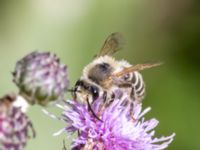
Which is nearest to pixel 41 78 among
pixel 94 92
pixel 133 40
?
pixel 94 92

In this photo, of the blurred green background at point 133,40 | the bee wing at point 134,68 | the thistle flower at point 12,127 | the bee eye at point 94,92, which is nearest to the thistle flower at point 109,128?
the bee eye at point 94,92

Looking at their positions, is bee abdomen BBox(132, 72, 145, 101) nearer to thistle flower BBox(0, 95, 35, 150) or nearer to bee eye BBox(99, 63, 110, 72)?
bee eye BBox(99, 63, 110, 72)

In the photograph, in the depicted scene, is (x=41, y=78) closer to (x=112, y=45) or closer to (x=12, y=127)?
(x=12, y=127)

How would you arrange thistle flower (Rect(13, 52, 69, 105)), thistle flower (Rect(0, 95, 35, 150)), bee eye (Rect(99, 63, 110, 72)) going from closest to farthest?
thistle flower (Rect(0, 95, 35, 150)) → thistle flower (Rect(13, 52, 69, 105)) → bee eye (Rect(99, 63, 110, 72))

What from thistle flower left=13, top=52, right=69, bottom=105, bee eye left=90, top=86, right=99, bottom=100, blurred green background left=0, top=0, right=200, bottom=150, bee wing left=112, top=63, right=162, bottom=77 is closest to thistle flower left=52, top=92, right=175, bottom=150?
bee eye left=90, top=86, right=99, bottom=100

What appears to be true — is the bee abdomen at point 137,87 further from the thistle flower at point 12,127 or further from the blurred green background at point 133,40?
the blurred green background at point 133,40
